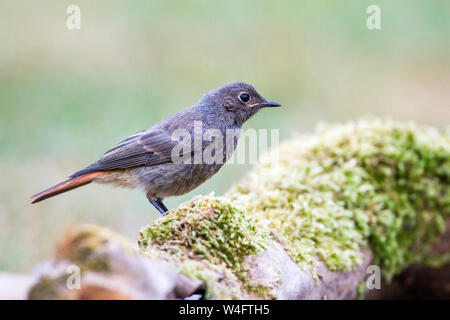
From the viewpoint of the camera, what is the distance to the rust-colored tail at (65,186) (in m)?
4.49

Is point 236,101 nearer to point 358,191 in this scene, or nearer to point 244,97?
point 244,97

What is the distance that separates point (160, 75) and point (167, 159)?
21.3ft

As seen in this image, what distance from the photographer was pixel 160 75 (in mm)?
11016

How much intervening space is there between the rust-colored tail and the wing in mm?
63

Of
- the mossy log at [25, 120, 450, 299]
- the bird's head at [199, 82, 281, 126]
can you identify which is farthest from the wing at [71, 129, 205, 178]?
the mossy log at [25, 120, 450, 299]

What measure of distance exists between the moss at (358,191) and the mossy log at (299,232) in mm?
11

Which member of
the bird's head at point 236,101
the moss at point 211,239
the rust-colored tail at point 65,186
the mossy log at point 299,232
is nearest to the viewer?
the mossy log at point 299,232

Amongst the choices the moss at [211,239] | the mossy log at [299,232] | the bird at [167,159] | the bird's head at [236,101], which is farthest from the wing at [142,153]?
the moss at [211,239]

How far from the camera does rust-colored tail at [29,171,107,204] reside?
4492mm

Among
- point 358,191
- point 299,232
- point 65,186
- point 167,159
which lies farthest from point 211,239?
point 358,191

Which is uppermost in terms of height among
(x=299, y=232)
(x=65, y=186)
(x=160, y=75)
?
(x=160, y=75)

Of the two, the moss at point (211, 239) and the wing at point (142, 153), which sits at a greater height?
the wing at point (142, 153)

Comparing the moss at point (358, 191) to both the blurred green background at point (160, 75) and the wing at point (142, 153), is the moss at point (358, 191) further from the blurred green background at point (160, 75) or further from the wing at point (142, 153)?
the blurred green background at point (160, 75)

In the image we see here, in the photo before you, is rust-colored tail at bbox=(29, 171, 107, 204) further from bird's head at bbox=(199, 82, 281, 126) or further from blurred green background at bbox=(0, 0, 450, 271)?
blurred green background at bbox=(0, 0, 450, 271)
